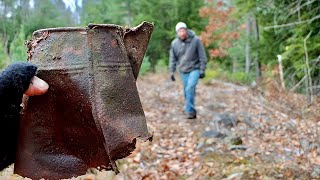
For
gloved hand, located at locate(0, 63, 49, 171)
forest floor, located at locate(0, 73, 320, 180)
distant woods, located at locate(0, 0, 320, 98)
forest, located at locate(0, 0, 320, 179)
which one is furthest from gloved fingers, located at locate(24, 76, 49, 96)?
distant woods, located at locate(0, 0, 320, 98)

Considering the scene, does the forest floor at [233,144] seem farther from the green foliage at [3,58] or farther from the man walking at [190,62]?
the green foliage at [3,58]

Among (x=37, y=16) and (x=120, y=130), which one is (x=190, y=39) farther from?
(x=120, y=130)

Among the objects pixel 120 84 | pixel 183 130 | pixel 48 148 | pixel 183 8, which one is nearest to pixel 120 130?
pixel 120 84

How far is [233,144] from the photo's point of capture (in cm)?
573

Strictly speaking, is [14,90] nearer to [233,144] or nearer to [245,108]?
[233,144]

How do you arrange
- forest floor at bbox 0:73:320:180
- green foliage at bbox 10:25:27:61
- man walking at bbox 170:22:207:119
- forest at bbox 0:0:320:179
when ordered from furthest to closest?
1. man walking at bbox 170:22:207:119
2. green foliage at bbox 10:25:27:61
3. forest at bbox 0:0:320:179
4. forest floor at bbox 0:73:320:180

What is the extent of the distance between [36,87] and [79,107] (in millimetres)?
171

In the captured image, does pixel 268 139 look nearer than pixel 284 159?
No

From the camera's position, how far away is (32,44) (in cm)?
164

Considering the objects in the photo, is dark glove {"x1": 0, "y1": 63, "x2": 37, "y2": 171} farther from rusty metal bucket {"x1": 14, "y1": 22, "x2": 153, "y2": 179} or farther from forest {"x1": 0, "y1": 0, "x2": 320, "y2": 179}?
forest {"x1": 0, "y1": 0, "x2": 320, "y2": 179}

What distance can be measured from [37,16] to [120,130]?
7.20m

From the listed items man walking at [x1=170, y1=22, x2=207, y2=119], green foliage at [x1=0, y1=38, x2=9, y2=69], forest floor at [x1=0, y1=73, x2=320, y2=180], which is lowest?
forest floor at [x1=0, y1=73, x2=320, y2=180]

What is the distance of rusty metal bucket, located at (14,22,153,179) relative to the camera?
1503 millimetres

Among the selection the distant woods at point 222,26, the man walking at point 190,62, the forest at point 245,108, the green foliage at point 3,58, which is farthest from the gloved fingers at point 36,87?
the man walking at point 190,62
